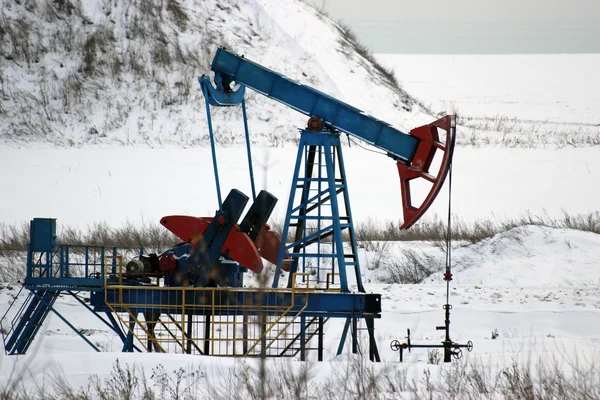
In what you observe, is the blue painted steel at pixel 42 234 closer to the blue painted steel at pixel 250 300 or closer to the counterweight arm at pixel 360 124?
the blue painted steel at pixel 250 300

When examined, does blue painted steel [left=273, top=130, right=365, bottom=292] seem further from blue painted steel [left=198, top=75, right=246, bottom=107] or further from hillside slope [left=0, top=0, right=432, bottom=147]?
hillside slope [left=0, top=0, right=432, bottom=147]

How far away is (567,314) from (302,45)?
85.2 ft

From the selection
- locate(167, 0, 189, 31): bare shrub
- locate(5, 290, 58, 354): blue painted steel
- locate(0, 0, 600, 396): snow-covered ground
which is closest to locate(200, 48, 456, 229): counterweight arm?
locate(0, 0, 600, 396): snow-covered ground

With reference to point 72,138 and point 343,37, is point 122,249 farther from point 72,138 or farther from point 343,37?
point 343,37

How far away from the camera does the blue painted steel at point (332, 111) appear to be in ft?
50.3

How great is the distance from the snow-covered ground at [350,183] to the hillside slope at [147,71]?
0.08 meters

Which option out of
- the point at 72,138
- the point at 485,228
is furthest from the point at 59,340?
the point at 72,138

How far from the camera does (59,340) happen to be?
53.0 feet

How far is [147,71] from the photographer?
128 ft

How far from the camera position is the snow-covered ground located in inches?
656

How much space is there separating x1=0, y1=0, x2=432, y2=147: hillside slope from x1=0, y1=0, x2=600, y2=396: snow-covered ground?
3.1 inches

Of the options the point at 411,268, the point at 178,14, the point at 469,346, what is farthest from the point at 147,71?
the point at 469,346

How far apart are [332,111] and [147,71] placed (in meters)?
24.4

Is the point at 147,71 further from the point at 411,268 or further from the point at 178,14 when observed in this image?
the point at 411,268
